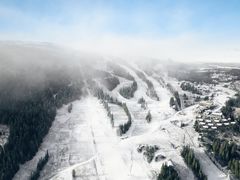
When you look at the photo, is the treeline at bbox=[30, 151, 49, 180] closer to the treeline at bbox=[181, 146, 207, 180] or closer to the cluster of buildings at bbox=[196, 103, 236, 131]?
the treeline at bbox=[181, 146, 207, 180]

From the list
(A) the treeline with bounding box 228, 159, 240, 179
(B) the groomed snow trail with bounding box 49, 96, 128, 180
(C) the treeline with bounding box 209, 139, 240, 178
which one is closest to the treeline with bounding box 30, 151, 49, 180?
(B) the groomed snow trail with bounding box 49, 96, 128, 180

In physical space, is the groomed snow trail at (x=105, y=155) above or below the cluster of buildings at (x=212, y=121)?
below

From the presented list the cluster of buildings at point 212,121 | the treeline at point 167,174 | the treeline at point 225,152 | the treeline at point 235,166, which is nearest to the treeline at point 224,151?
the treeline at point 225,152

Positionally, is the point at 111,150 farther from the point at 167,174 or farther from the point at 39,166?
the point at 167,174

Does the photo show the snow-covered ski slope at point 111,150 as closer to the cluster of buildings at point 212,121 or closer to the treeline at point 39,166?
the treeline at point 39,166

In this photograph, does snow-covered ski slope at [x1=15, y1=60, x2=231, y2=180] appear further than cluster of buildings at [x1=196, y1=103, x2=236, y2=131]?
No
